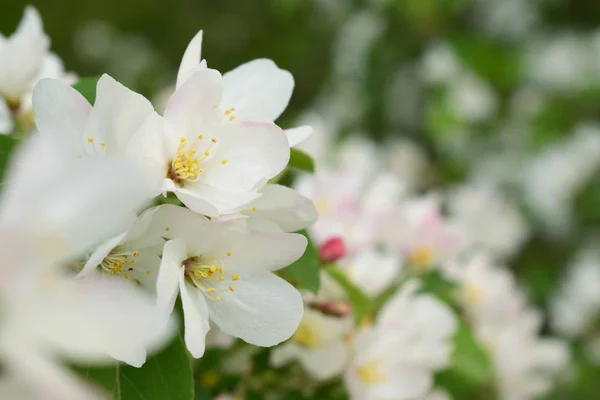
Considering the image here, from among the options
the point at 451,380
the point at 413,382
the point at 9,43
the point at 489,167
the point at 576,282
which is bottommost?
the point at 9,43

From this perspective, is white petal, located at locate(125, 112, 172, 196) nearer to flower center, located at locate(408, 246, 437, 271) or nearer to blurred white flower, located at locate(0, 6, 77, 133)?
blurred white flower, located at locate(0, 6, 77, 133)

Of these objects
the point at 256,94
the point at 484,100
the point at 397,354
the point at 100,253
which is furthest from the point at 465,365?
the point at 484,100

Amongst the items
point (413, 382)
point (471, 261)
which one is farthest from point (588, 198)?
point (413, 382)

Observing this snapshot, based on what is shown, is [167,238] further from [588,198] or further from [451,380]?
[588,198]

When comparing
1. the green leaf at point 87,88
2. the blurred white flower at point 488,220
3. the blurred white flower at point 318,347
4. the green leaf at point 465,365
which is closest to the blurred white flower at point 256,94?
the green leaf at point 87,88

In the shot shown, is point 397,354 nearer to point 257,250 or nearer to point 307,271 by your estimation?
point 307,271

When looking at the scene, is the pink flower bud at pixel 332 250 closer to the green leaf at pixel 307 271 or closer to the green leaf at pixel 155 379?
the green leaf at pixel 307 271
